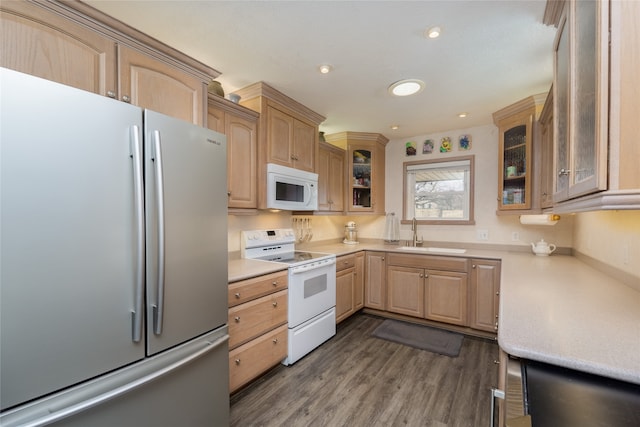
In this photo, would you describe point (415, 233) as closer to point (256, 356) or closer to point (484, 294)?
point (484, 294)

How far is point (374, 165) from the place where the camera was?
368 centimetres

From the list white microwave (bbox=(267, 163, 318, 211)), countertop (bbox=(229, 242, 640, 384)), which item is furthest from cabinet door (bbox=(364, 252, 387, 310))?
countertop (bbox=(229, 242, 640, 384))

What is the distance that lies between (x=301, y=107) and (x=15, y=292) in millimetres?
2437

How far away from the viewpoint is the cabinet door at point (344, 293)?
2932 mm

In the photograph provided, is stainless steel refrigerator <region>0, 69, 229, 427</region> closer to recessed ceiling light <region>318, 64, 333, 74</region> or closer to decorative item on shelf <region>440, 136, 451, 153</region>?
recessed ceiling light <region>318, 64, 333, 74</region>

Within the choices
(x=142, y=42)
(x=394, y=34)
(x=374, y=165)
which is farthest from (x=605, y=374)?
(x=374, y=165)

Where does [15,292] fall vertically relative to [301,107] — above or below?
below

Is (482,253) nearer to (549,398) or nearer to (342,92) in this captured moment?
(342,92)

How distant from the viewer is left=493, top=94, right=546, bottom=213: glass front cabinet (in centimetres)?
249

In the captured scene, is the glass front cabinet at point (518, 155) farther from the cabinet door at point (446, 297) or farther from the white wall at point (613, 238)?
the cabinet door at point (446, 297)

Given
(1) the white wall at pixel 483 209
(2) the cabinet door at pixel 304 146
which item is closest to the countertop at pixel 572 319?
(1) the white wall at pixel 483 209

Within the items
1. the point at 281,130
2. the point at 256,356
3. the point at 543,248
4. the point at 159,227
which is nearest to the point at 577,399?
the point at 159,227

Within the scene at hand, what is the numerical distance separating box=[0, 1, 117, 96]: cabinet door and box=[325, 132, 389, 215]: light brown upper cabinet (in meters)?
2.68

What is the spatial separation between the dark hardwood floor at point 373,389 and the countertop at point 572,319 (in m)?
0.87
